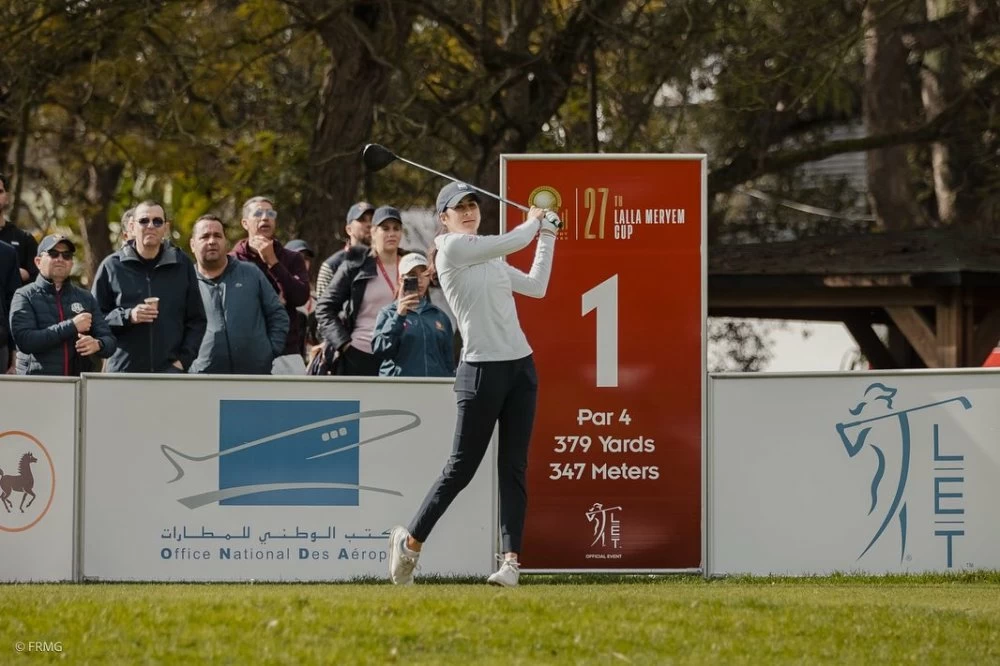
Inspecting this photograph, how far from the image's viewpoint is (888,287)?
18875 millimetres

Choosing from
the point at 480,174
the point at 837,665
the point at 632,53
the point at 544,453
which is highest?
the point at 632,53

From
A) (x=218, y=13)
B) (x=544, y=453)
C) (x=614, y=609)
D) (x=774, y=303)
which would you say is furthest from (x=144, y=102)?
(x=614, y=609)

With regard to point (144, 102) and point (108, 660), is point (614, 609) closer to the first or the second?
point (108, 660)

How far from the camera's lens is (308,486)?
10.2 metres

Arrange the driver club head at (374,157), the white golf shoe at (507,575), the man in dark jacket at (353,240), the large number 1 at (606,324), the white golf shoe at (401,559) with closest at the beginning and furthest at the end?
the white golf shoe at (507,575), the white golf shoe at (401,559), the driver club head at (374,157), the large number 1 at (606,324), the man in dark jacket at (353,240)

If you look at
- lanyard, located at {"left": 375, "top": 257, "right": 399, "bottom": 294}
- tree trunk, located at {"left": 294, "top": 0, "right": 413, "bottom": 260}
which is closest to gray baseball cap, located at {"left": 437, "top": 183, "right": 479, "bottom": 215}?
lanyard, located at {"left": 375, "top": 257, "right": 399, "bottom": 294}

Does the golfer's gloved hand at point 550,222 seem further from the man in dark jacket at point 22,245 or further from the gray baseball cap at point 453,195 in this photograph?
the man in dark jacket at point 22,245

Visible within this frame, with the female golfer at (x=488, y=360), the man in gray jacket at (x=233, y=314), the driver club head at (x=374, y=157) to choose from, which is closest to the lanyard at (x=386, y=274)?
the man in gray jacket at (x=233, y=314)

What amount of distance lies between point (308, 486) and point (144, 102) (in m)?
13.0

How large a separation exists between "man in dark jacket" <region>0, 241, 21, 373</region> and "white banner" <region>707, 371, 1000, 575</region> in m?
4.51

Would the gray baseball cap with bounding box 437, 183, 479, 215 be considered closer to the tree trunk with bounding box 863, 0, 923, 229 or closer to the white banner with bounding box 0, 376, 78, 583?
the white banner with bounding box 0, 376, 78, 583

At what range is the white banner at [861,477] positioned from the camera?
1040cm

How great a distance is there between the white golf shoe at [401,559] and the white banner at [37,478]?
1977 mm

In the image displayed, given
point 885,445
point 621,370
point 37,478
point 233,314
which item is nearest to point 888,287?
point 885,445
